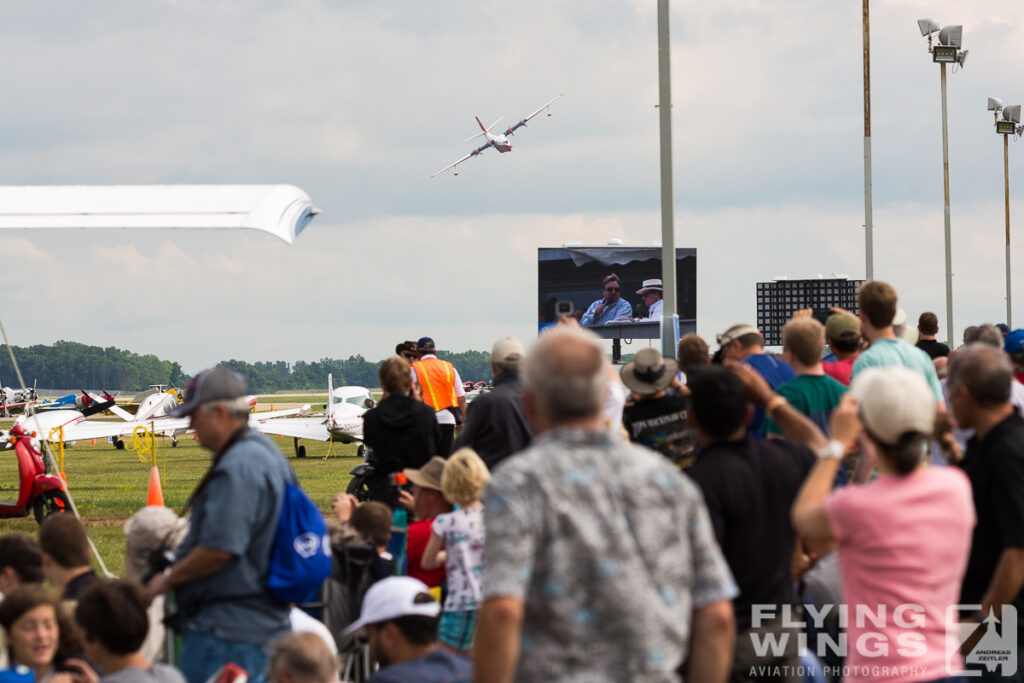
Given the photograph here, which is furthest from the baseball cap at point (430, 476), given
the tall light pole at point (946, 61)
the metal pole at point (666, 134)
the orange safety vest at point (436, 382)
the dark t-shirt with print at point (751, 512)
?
the tall light pole at point (946, 61)

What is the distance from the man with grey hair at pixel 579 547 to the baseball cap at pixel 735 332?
3972mm

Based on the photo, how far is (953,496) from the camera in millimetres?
3459

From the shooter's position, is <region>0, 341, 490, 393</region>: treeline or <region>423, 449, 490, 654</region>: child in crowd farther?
<region>0, 341, 490, 393</region>: treeline

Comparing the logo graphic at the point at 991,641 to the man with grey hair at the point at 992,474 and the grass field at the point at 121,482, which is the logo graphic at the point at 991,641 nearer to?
the man with grey hair at the point at 992,474

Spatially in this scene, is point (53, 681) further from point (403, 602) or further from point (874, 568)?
point (874, 568)

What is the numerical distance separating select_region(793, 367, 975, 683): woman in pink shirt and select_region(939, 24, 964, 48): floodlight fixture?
2839 cm

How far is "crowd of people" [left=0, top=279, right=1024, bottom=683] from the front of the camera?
2.70 meters

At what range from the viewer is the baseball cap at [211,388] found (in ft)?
14.0

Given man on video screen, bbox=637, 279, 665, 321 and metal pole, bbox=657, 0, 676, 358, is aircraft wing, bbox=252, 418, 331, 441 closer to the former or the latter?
man on video screen, bbox=637, 279, 665, 321

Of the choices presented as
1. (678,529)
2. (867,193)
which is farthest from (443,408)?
(867,193)

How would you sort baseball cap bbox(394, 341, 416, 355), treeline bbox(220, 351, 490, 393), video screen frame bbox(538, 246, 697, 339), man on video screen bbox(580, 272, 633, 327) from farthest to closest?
treeline bbox(220, 351, 490, 393)
video screen frame bbox(538, 246, 697, 339)
man on video screen bbox(580, 272, 633, 327)
baseball cap bbox(394, 341, 416, 355)

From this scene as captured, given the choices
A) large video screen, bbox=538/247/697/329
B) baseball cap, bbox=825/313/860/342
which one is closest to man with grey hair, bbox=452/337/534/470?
baseball cap, bbox=825/313/860/342

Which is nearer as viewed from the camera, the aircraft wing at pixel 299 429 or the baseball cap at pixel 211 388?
the baseball cap at pixel 211 388

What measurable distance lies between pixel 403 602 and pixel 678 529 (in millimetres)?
1654
